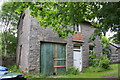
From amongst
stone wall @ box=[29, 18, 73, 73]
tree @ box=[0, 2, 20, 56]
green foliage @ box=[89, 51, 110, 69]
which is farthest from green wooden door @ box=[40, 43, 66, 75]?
tree @ box=[0, 2, 20, 56]

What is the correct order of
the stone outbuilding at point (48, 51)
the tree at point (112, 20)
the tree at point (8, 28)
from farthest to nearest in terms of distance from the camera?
the tree at point (8, 28)
the stone outbuilding at point (48, 51)
the tree at point (112, 20)

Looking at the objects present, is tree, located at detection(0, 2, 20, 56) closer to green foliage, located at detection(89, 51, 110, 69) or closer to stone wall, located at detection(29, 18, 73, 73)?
stone wall, located at detection(29, 18, 73, 73)

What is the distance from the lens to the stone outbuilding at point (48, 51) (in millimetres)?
7480

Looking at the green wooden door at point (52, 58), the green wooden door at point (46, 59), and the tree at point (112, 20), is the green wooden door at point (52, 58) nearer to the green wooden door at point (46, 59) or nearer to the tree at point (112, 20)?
the green wooden door at point (46, 59)

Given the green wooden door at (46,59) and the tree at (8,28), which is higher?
the tree at (8,28)

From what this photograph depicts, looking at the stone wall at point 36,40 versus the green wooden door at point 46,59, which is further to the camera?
the green wooden door at point 46,59

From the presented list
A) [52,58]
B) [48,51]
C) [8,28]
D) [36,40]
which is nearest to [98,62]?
[52,58]

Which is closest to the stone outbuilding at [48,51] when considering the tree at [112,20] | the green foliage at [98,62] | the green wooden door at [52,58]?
the green wooden door at [52,58]

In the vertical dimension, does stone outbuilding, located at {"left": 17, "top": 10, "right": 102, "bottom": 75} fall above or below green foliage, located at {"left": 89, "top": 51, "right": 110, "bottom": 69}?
above

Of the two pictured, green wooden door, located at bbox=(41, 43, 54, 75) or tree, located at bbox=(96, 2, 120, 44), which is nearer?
tree, located at bbox=(96, 2, 120, 44)

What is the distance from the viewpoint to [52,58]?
820cm

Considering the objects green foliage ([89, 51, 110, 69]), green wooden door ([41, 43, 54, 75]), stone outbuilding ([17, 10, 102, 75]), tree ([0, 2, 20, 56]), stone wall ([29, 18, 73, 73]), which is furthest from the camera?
tree ([0, 2, 20, 56])

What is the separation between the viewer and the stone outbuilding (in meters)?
7.48

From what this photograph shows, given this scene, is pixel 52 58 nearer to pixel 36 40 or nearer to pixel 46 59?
pixel 46 59
